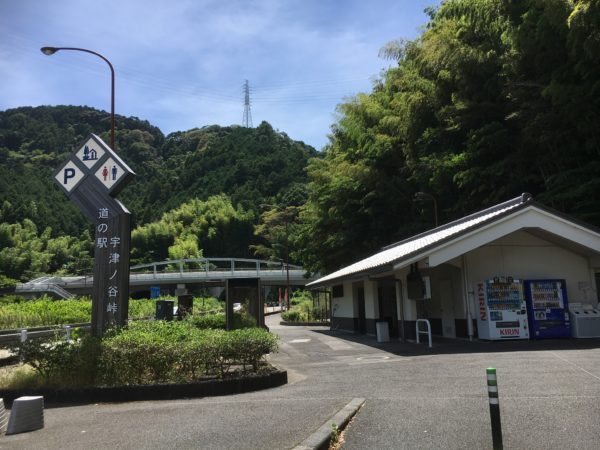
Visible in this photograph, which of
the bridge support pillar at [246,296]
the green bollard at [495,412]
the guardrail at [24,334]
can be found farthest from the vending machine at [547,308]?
the guardrail at [24,334]

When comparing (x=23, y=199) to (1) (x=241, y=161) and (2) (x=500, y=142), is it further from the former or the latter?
(2) (x=500, y=142)

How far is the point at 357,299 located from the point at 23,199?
332 ft

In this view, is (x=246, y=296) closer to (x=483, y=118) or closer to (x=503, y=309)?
(x=503, y=309)

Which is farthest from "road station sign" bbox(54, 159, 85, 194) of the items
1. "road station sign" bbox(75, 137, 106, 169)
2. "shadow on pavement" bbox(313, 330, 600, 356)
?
"shadow on pavement" bbox(313, 330, 600, 356)

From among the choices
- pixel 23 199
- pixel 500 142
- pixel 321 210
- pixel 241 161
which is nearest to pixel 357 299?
pixel 500 142

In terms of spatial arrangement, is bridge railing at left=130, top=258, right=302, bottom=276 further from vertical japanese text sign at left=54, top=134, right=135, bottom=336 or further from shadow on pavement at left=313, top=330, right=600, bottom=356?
vertical japanese text sign at left=54, top=134, right=135, bottom=336

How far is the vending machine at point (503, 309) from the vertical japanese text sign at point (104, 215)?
10.0 m

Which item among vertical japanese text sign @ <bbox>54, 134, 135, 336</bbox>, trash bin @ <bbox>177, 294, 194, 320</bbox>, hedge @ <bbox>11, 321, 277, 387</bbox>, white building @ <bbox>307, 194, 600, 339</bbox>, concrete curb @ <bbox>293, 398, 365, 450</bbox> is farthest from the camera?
trash bin @ <bbox>177, 294, 194, 320</bbox>

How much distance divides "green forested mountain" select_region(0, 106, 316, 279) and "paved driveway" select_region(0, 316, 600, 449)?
273 ft

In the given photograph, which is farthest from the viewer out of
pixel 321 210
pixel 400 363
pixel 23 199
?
pixel 23 199

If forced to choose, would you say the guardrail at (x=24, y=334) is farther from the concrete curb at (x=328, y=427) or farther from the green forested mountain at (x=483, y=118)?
the green forested mountain at (x=483, y=118)

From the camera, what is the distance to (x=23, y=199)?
105250mm

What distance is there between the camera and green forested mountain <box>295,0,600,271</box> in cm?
1589

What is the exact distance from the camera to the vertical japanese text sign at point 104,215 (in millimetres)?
10414
